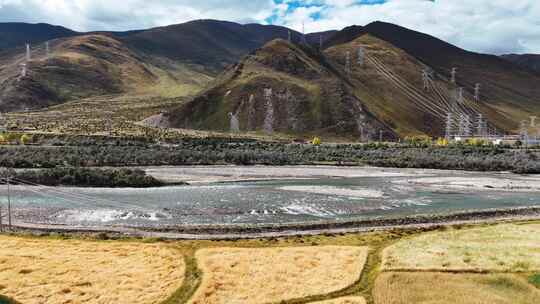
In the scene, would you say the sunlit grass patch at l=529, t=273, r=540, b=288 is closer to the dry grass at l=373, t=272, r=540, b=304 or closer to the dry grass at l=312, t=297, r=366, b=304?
the dry grass at l=373, t=272, r=540, b=304

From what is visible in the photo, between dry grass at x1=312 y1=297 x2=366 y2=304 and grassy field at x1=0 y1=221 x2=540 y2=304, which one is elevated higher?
grassy field at x1=0 y1=221 x2=540 y2=304

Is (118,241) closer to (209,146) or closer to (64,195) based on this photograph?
(64,195)

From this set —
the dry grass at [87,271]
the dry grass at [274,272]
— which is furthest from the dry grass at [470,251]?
the dry grass at [87,271]

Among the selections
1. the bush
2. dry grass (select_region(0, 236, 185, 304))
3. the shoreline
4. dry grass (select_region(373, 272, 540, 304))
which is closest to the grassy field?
dry grass (select_region(373, 272, 540, 304))

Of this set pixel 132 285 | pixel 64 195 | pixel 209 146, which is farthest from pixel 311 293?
pixel 209 146

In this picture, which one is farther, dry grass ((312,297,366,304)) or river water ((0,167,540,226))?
river water ((0,167,540,226))

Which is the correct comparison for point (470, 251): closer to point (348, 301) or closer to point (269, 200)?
point (348, 301)
